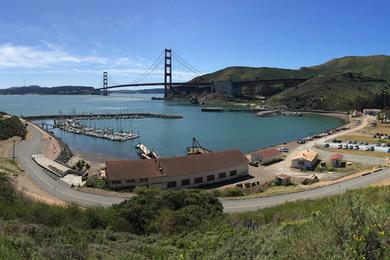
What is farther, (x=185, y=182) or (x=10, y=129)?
(x=10, y=129)

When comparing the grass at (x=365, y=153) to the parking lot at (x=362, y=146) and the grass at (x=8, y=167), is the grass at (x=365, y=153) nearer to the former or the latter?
the parking lot at (x=362, y=146)

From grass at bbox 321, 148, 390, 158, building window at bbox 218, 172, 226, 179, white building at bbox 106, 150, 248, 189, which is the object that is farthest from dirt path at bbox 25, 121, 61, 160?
grass at bbox 321, 148, 390, 158

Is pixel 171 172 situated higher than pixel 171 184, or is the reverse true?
pixel 171 172

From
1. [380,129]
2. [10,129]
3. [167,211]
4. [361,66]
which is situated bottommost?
[167,211]

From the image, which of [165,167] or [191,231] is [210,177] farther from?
[191,231]

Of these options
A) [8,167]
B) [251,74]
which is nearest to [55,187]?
[8,167]
